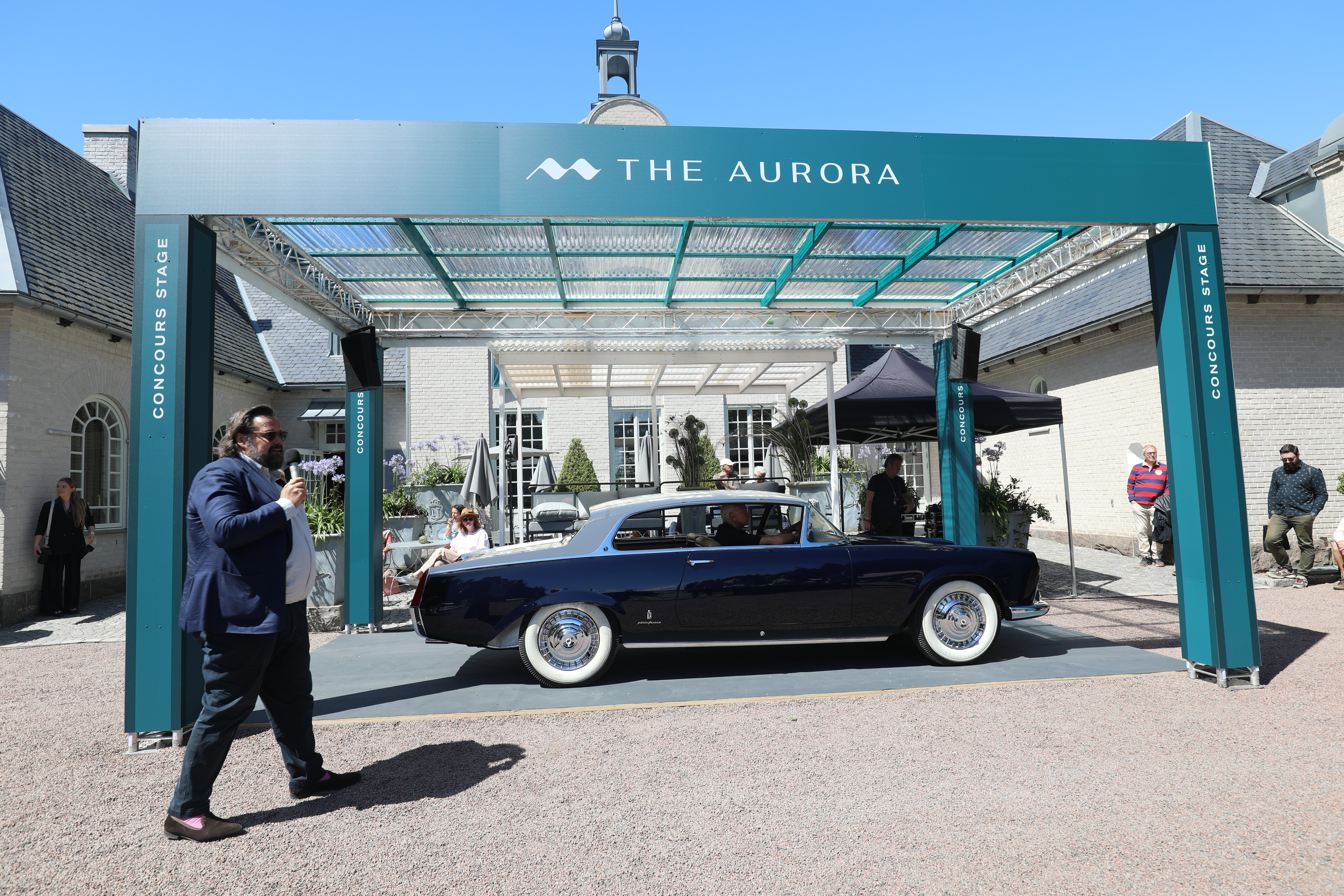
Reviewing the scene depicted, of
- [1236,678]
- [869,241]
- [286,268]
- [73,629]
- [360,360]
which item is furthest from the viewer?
[73,629]

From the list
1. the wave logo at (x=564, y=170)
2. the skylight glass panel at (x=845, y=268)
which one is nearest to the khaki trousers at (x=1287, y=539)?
the skylight glass panel at (x=845, y=268)

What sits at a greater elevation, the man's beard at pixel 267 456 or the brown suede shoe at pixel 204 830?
the man's beard at pixel 267 456

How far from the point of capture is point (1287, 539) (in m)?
10.3

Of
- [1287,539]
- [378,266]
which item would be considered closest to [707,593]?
[378,266]

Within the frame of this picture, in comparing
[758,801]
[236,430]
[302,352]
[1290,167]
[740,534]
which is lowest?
[758,801]

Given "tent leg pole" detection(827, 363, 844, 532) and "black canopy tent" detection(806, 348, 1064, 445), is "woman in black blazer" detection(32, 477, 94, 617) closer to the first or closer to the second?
"tent leg pole" detection(827, 363, 844, 532)

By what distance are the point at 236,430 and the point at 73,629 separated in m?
7.63

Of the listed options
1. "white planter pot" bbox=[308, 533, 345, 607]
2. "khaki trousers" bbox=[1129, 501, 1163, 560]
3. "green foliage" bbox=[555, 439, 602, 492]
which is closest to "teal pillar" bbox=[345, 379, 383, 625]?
"white planter pot" bbox=[308, 533, 345, 607]

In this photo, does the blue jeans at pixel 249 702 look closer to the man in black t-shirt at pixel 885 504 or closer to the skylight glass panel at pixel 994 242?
the skylight glass panel at pixel 994 242

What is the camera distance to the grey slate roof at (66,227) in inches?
412

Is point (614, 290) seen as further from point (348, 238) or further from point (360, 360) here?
point (348, 238)

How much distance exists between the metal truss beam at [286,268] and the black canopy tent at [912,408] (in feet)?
18.3

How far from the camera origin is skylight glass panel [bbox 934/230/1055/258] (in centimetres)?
682

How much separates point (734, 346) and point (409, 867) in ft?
24.2
